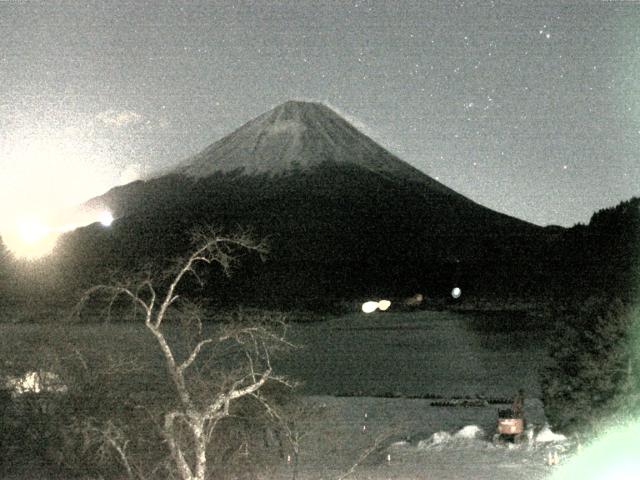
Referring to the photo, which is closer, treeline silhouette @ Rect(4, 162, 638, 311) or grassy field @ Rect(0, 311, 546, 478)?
grassy field @ Rect(0, 311, 546, 478)

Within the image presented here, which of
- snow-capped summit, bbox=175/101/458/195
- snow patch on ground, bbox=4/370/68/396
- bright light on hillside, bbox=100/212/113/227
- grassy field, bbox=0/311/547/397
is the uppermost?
snow-capped summit, bbox=175/101/458/195

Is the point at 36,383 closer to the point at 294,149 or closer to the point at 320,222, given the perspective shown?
the point at 320,222

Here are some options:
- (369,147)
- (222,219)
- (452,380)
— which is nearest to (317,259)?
(222,219)

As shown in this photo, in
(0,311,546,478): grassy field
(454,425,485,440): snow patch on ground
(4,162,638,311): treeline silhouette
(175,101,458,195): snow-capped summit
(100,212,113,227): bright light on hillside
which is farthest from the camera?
(175,101,458,195): snow-capped summit

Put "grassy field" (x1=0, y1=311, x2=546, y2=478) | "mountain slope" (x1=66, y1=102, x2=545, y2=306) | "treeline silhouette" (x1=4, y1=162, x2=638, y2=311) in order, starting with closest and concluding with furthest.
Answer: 1. "grassy field" (x1=0, y1=311, x2=546, y2=478)
2. "treeline silhouette" (x1=4, y1=162, x2=638, y2=311)
3. "mountain slope" (x1=66, y1=102, x2=545, y2=306)

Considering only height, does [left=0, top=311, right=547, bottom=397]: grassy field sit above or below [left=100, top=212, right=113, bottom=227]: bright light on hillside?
below

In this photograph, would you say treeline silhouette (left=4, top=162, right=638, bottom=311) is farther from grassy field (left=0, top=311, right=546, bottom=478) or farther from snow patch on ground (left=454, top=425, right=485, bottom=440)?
snow patch on ground (left=454, top=425, right=485, bottom=440)

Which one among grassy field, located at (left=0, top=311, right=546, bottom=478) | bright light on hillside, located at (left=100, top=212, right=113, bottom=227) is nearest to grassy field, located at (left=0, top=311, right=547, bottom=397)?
grassy field, located at (left=0, top=311, right=546, bottom=478)

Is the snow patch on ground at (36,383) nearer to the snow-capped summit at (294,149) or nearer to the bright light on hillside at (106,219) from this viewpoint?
the bright light on hillside at (106,219)

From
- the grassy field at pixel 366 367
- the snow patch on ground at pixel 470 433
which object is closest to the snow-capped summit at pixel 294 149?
the grassy field at pixel 366 367

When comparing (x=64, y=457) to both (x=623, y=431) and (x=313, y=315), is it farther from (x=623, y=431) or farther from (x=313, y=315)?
(x=313, y=315)

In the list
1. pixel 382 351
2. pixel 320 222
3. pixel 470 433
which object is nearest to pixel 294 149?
pixel 320 222
